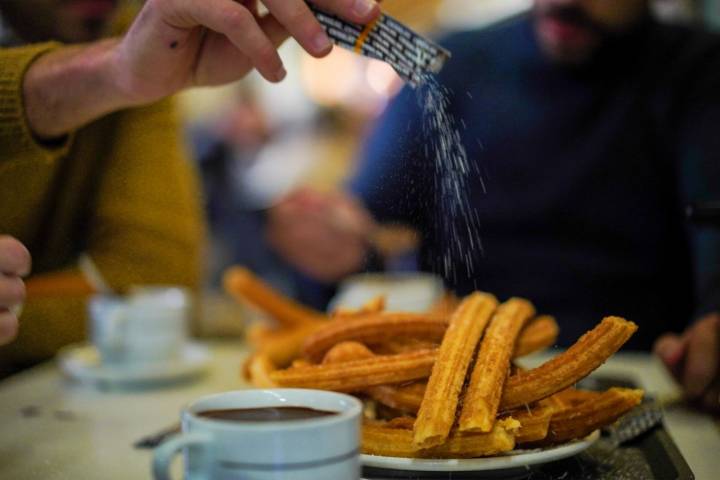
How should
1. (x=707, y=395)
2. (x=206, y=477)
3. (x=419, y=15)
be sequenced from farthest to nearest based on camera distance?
(x=419, y=15) < (x=707, y=395) < (x=206, y=477)

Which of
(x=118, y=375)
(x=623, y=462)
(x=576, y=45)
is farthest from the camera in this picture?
(x=576, y=45)

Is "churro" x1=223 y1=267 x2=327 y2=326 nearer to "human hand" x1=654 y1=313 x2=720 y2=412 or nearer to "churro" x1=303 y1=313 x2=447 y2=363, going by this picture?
"churro" x1=303 y1=313 x2=447 y2=363

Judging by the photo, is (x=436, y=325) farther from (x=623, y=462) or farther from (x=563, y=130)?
(x=563, y=130)

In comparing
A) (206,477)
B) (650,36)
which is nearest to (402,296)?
(206,477)

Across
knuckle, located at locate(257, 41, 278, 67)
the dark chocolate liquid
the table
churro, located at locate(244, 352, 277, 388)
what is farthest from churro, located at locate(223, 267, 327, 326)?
the dark chocolate liquid

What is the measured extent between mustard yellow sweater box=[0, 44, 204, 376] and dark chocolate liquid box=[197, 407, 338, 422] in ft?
2.25

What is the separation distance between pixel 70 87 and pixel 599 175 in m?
1.22

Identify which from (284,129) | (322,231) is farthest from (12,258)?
(284,129)

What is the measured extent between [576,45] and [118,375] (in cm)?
120

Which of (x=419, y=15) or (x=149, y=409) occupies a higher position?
(x=419, y=15)

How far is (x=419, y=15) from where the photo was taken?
2.44 meters

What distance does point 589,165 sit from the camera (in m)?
1.69

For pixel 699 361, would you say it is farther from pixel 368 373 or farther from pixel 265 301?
pixel 265 301

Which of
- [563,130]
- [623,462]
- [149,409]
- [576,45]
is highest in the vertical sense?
[576,45]
